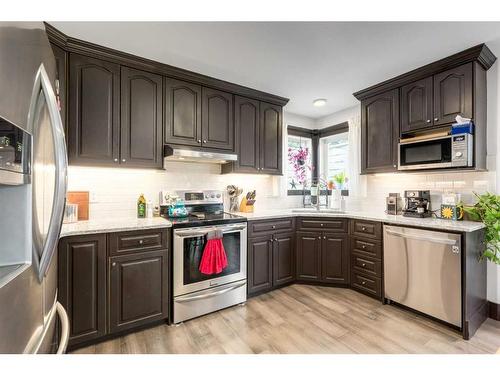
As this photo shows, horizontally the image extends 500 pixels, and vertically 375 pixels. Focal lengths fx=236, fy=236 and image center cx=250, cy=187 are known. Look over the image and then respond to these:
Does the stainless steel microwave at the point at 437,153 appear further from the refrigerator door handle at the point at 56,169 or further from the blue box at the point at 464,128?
the refrigerator door handle at the point at 56,169

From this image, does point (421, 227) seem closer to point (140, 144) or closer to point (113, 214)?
point (140, 144)

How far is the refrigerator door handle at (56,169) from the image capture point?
0.78 metres

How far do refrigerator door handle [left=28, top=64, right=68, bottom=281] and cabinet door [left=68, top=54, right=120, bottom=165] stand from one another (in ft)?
4.64

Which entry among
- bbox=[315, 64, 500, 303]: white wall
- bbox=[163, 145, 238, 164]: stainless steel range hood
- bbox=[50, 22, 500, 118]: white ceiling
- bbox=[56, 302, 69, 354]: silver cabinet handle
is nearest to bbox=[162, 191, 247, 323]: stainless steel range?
bbox=[163, 145, 238, 164]: stainless steel range hood

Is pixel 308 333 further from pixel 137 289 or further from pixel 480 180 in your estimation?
pixel 480 180

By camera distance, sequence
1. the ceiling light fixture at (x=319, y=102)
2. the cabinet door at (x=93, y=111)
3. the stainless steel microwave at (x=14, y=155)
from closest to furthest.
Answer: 1. the stainless steel microwave at (x=14, y=155)
2. the cabinet door at (x=93, y=111)
3. the ceiling light fixture at (x=319, y=102)

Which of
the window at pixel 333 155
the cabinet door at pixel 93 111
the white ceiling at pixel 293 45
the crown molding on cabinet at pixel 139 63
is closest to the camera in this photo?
the white ceiling at pixel 293 45

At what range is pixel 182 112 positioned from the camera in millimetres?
2580

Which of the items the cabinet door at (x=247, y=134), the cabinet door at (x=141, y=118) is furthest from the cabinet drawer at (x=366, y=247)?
the cabinet door at (x=141, y=118)

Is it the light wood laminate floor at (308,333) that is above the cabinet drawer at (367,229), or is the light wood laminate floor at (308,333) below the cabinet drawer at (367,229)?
below

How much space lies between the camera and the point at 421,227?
2.22 m

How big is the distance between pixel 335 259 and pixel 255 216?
117 cm

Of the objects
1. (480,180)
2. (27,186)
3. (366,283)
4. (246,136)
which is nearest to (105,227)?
(27,186)

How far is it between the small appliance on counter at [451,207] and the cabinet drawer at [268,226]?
160cm
